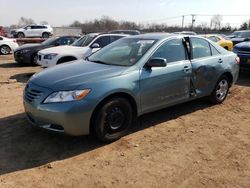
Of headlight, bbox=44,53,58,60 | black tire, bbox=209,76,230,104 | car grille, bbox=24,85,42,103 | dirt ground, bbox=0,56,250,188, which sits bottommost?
dirt ground, bbox=0,56,250,188

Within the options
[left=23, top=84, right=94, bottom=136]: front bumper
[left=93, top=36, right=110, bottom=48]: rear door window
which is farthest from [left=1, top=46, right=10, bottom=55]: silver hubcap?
[left=23, top=84, right=94, bottom=136]: front bumper

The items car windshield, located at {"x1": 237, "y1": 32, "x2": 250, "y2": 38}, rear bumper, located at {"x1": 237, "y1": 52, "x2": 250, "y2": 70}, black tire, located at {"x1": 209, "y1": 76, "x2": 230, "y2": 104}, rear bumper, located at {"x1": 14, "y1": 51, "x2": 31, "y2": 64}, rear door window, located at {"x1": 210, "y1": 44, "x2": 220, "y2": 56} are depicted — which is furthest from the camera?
car windshield, located at {"x1": 237, "y1": 32, "x2": 250, "y2": 38}

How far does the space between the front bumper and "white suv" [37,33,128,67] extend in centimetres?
601

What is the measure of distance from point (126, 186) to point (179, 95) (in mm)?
2568

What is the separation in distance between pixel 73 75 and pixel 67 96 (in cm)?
52

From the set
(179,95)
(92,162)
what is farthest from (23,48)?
(92,162)

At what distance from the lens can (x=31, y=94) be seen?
475 centimetres

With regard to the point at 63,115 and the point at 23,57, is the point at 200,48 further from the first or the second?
the point at 23,57

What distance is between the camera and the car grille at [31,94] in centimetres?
460

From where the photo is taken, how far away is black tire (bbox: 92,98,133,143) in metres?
4.60

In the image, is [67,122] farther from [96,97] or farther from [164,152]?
[164,152]

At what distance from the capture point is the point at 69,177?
3.88 metres

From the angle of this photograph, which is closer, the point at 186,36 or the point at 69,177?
the point at 69,177

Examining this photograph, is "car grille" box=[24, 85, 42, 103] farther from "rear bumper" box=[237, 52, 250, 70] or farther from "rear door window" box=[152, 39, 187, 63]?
"rear bumper" box=[237, 52, 250, 70]
